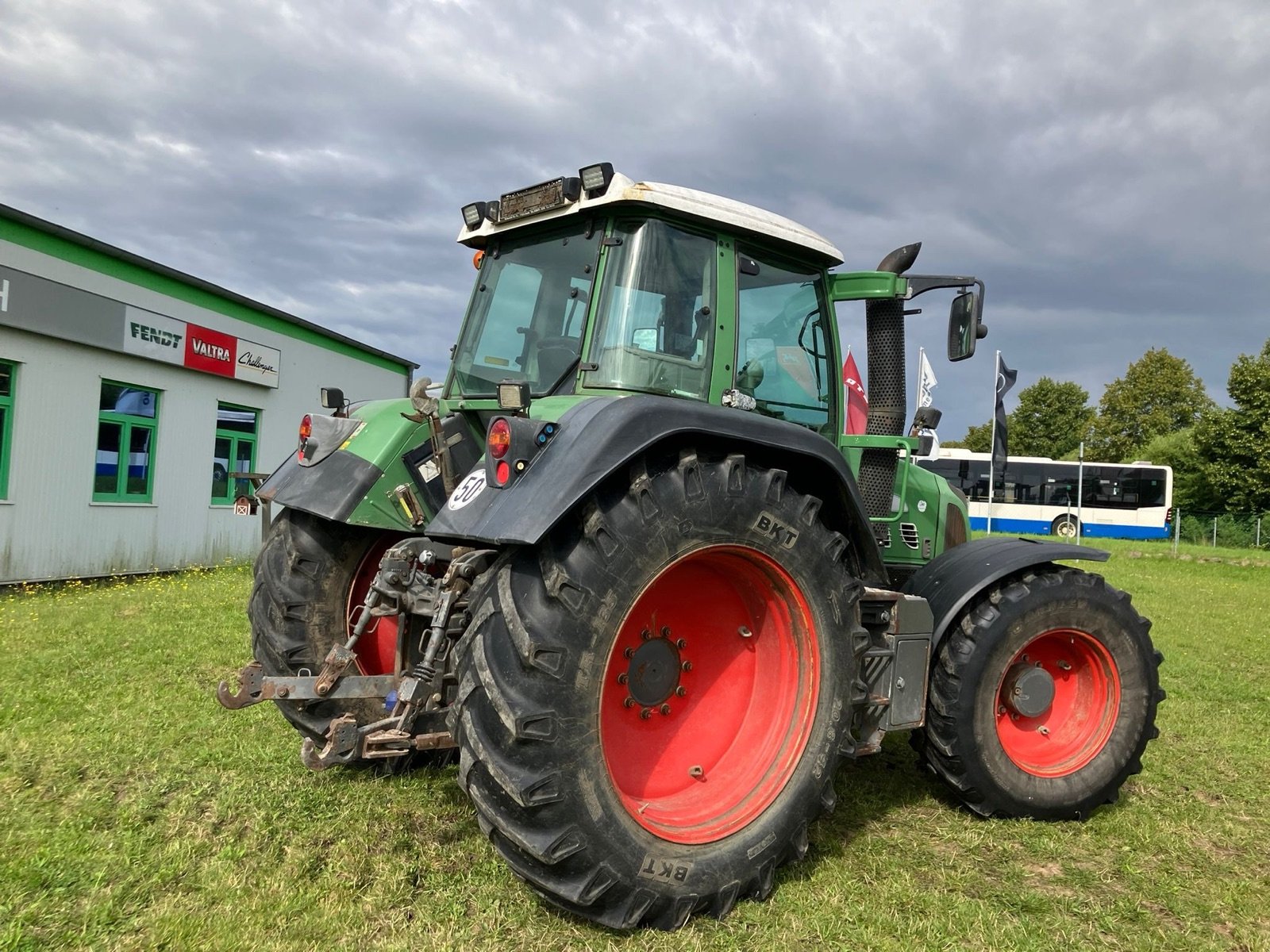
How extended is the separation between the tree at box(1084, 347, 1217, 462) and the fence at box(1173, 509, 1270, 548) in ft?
56.1

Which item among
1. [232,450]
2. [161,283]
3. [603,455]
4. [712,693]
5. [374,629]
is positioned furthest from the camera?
[232,450]

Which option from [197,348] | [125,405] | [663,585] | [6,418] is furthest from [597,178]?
[197,348]

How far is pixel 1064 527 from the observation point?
3234cm

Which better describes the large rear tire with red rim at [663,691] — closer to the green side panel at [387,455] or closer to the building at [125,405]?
the green side panel at [387,455]

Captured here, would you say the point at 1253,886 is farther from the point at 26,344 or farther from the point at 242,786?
the point at 26,344

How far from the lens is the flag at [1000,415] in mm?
15602

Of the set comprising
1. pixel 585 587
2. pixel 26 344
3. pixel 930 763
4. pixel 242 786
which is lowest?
pixel 242 786

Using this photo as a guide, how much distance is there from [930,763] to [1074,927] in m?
0.94

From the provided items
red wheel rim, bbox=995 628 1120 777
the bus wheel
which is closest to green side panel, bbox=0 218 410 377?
red wheel rim, bbox=995 628 1120 777

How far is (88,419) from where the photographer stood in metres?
11.2

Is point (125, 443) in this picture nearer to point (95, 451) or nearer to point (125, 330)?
point (95, 451)

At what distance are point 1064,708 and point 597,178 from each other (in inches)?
124

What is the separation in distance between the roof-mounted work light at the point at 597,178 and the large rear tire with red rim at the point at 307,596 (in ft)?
5.58

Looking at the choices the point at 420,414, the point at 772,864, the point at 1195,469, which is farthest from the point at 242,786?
the point at 1195,469
